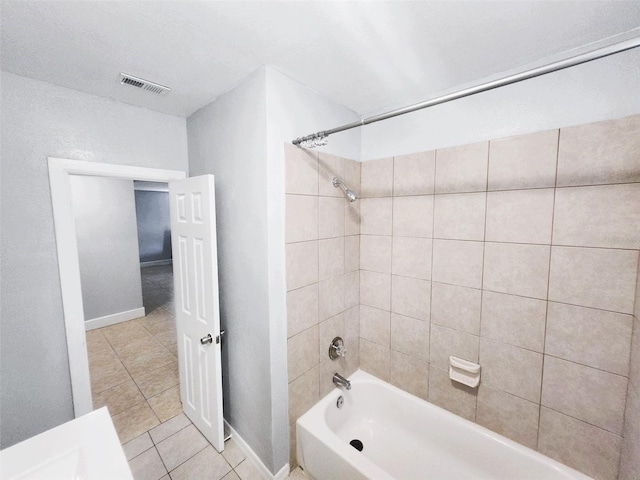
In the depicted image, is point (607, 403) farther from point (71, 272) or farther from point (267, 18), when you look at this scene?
point (71, 272)

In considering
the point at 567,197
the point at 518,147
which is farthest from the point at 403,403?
the point at 518,147

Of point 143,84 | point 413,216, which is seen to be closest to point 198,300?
point 143,84

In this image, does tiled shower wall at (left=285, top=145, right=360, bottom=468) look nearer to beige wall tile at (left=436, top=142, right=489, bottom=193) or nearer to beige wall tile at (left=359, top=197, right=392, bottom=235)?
beige wall tile at (left=359, top=197, right=392, bottom=235)

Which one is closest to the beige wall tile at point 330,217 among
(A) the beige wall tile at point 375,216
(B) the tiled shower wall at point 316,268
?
(B) the tiled shower wall at point 316,268

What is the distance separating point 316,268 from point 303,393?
77 centimetres

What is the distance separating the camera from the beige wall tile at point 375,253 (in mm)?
1819

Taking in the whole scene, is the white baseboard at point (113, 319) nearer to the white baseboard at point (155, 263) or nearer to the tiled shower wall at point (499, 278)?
the tiled shower wall at point (499, 278)

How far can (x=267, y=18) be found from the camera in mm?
978

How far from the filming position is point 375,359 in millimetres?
1954

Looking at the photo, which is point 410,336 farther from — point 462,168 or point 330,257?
point 462,168

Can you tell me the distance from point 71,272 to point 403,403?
2.22 m

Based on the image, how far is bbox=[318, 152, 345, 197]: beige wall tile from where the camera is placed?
5.18 ft

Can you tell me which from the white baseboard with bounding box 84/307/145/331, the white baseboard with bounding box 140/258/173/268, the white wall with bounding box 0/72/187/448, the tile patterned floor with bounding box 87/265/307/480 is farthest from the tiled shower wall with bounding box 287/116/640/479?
the white baseboard with bounding box 140/258/173/268

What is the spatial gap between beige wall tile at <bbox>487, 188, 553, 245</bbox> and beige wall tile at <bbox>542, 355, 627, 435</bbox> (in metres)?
0.62
